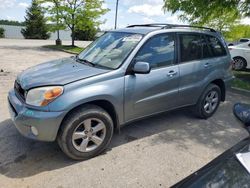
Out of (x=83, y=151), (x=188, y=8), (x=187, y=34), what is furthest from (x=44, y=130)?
(x=188, y=8)

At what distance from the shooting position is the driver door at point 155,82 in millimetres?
3578

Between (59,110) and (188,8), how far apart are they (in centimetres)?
651

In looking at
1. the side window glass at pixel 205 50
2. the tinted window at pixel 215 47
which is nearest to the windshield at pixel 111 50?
the side window glass at pixel 205 50

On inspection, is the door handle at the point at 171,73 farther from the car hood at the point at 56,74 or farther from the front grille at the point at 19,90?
the front grille at the point at 19,90

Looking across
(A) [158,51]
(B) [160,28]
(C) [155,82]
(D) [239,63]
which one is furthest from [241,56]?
(C) [155,82]

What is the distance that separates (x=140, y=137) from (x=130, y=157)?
0.62 meters

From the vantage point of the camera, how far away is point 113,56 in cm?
373

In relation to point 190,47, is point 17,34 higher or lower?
higher

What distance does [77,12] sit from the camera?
1766 cm

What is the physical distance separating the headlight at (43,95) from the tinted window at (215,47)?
315 cm

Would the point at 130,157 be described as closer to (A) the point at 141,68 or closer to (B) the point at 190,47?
(A) the point at 141,68

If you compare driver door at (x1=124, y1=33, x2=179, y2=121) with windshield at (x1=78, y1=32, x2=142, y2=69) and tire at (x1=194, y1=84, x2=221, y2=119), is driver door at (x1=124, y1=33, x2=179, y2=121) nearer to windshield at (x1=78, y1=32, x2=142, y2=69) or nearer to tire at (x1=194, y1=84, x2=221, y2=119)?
windshield at (x1=78, y1=32, x2=142, y2=69)

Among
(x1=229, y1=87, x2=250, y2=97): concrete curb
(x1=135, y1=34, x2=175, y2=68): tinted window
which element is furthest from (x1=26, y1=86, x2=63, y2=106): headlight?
(x1=229, y1=87, x2=250, y2=97): concrete curb

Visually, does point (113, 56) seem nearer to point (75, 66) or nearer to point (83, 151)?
point (75, 66)
